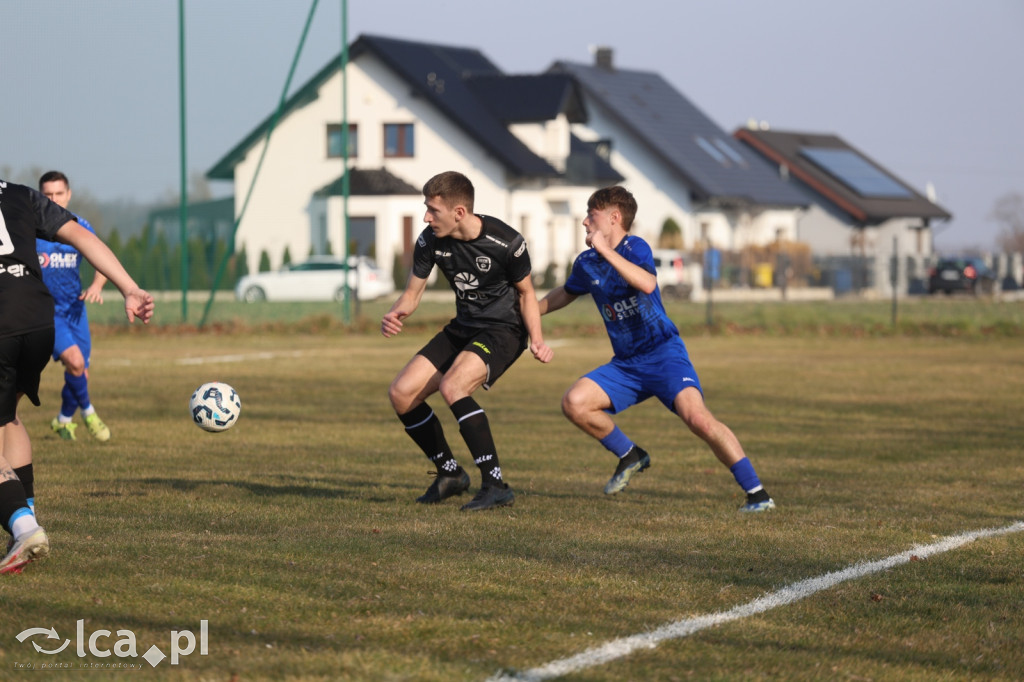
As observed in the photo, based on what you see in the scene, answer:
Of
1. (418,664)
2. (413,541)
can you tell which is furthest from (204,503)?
(418,664)

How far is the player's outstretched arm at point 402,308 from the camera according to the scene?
305 inches

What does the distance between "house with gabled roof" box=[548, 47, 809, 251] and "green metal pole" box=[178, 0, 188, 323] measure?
2968cm

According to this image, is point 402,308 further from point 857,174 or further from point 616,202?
point 857,174

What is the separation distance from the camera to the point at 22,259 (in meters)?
5.64

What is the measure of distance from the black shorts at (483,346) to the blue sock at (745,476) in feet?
4.70

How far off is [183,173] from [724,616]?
22.7m

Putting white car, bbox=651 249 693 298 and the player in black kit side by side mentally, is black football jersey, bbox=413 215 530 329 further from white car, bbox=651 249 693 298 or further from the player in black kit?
white car, bbox=651 249 693 298

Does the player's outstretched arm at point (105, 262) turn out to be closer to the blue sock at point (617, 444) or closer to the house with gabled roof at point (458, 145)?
the blue sock at point (617, 444)

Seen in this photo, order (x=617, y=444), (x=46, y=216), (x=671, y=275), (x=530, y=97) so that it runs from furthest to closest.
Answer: (x=530, y=97) < (x=671, y=275) < (x=617, y=444) < (x=46, y=216)

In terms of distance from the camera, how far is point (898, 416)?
13.6 metres

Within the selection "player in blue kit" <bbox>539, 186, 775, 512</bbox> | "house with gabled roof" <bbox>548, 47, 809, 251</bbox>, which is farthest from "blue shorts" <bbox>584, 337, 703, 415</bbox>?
"house with gabled roof" <bbox>548, 47, 809, 251</bbox>

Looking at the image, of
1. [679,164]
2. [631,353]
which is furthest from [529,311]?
[679,164]

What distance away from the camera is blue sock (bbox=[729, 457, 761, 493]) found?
7758 mm

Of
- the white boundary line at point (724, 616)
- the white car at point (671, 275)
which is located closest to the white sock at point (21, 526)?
the white boundary line at point (724, 616)
